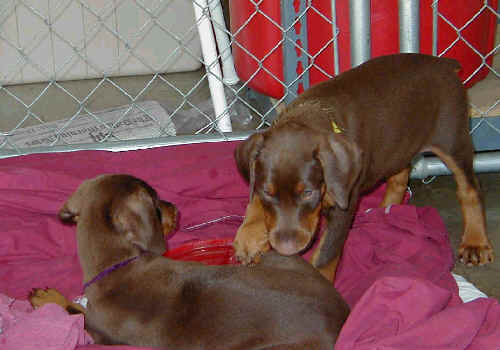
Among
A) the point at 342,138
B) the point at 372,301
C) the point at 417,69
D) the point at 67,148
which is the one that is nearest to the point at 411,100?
the point at 417,69

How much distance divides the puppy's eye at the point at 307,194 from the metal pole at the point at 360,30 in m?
1.33

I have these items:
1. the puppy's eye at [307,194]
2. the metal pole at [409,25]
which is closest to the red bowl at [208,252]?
the puppy's eye at [307,194]

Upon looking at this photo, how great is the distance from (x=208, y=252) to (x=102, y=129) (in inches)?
86.1

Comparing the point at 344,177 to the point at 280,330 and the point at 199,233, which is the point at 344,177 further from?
the point at 199,233

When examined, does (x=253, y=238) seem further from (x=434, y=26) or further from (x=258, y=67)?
(x=258, y=67)

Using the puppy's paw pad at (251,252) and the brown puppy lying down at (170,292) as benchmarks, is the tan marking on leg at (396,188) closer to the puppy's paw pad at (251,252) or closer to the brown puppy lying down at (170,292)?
the puppy's paw pad at (251,252)

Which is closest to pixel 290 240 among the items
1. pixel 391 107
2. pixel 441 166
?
pixel 391 107

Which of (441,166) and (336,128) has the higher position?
(336,128)

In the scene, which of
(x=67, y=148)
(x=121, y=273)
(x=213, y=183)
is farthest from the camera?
(x=67, y=148)

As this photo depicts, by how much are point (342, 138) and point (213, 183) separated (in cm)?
133

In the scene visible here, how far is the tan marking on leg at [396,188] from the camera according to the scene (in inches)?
157

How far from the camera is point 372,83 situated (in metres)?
3.38

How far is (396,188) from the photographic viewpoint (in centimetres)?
402

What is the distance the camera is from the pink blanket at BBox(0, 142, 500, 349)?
2557 mm
